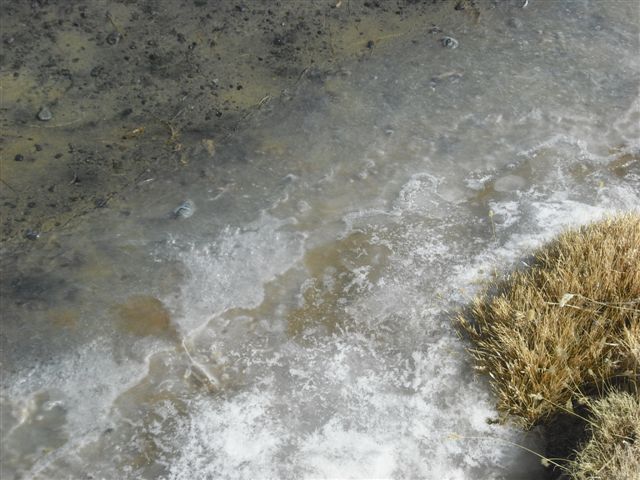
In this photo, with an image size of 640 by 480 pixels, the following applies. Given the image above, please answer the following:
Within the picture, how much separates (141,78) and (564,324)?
4.22 metres

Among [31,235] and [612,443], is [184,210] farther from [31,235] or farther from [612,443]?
[612,443]

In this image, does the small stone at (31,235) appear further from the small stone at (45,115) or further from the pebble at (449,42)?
the pebble at (449,42)

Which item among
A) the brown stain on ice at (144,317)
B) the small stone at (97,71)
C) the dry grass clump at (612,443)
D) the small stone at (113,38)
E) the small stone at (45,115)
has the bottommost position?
the dry grass clump at (612,443)

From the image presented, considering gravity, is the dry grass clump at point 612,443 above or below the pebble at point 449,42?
below

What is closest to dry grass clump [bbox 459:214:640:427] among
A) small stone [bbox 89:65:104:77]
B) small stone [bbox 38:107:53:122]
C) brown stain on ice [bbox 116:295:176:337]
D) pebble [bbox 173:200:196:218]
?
brown stain on ice [bbox 116:295:176:337]

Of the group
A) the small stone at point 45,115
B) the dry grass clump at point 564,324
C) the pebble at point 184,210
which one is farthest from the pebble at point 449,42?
the small stone at point 45,115

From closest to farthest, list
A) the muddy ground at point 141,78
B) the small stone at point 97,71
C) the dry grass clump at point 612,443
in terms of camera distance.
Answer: the dry grass clump at point 612,443
the muddy ground at point 141,78
the small stone at point 97,71

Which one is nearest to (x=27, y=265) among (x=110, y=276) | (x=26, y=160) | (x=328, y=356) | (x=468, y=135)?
(x=110, y=276)

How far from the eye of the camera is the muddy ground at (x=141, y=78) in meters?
5.35

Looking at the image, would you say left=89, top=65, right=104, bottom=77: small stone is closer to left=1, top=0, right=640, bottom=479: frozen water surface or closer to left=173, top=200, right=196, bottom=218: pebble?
left=1, top=0, right=640, bottom=479: frozen water surface

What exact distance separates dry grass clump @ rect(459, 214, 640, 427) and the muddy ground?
2619 mm

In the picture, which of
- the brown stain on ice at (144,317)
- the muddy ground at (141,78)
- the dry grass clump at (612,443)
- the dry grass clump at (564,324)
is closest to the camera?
the dry grass clump at (612,443)

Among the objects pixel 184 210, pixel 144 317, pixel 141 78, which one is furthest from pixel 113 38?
pixel 144 317

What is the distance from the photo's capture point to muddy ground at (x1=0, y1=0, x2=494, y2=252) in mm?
5352
